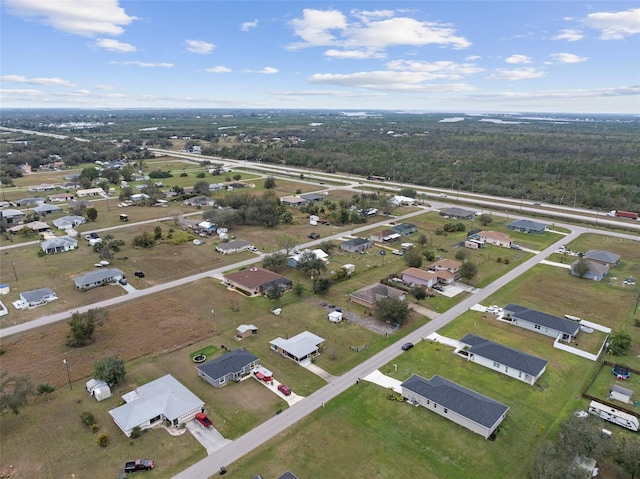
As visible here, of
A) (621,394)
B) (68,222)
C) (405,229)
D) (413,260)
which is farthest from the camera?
(68,222)

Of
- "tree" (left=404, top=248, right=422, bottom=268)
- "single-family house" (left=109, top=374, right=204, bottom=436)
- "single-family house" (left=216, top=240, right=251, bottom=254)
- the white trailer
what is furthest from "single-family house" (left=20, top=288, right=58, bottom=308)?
the white trailer

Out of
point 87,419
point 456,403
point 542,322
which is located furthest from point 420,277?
point 87,419

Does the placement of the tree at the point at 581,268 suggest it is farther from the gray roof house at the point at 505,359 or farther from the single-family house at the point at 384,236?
the single-family house at the point at 384,236

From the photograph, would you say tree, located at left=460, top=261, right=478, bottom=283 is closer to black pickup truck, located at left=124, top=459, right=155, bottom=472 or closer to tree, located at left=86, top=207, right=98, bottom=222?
black pickup truck, located at left=124, top=459, right=155, bottom=472

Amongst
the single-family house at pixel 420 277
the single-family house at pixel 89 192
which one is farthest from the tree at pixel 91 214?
the single-family house at pixel 420 277

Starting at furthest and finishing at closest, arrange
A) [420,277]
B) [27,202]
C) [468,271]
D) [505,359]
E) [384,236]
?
[27,202] < [384,236] < [468,271] < [420,277] < [505,359]

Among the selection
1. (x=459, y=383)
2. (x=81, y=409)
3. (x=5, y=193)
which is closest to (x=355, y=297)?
(x=459, y=383)

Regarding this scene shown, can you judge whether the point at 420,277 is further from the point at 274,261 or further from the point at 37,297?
the point at 37,297
